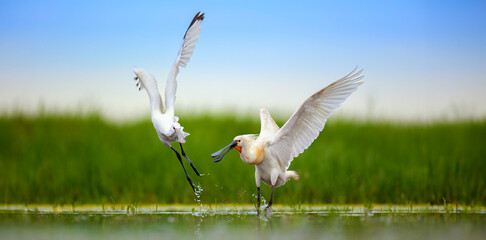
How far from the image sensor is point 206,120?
1278 cm

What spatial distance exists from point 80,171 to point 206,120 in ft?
10.5

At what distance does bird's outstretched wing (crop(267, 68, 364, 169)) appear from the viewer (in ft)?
20.1

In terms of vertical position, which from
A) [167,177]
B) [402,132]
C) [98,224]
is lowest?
[98,224]

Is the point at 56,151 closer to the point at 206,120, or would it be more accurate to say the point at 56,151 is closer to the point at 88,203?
the point at 88,203

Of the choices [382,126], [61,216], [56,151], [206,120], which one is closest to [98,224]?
[61,216]

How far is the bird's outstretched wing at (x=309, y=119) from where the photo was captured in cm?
612

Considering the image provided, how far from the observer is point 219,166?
10.2 meters

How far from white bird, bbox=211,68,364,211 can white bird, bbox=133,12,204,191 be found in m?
0.78

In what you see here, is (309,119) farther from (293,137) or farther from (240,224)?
(240,224)

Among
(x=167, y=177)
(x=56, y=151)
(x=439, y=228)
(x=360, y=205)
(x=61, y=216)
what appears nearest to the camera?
(x=439, y=228)

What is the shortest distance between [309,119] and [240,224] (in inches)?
59.6

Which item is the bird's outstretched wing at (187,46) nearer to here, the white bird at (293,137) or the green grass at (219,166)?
the white bird at (293,137)

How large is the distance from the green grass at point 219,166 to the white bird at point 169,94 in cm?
318

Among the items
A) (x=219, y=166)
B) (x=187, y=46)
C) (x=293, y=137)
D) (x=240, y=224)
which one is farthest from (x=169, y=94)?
(x=219, y=166)
